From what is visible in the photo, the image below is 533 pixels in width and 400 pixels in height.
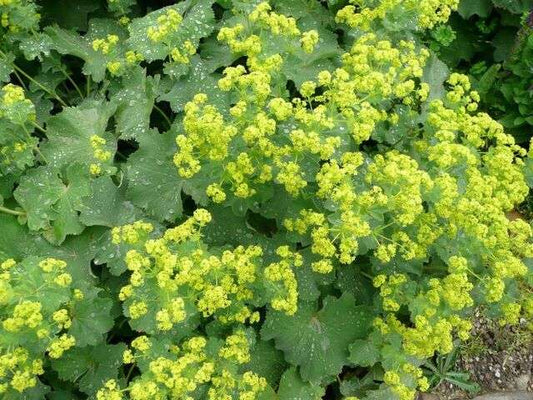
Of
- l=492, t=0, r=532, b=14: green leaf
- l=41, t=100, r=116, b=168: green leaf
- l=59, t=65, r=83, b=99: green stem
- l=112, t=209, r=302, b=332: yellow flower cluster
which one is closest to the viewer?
l=112, t=209, r=302, b=332: yellow flower cluster

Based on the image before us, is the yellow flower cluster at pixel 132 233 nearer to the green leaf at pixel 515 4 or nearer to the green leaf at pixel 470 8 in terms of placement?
the green leaf at pixel 470 8

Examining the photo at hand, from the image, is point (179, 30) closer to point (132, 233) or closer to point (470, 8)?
point (132, 233)

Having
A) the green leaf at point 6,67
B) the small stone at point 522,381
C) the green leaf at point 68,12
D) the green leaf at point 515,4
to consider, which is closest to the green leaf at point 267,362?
the small stone at point 522,381

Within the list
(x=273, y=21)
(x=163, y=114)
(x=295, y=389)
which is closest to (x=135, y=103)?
(x=163, y=114)

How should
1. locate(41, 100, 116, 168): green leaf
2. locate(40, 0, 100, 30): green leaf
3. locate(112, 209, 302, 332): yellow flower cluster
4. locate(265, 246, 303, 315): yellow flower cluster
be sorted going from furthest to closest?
locate(40, 0, 100, 30): green leaf < locate(41, 100, 116, 168): green leaf < locate(265, 246, 303, 315): yellow flower cluster < locate(112, 209, 302, 332): yellow flower cluster

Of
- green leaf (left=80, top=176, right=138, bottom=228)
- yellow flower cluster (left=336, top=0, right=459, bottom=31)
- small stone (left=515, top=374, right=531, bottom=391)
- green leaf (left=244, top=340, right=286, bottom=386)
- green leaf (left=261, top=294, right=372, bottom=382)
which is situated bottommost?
small stone (left=515, top=374, right=531, bottom=391)

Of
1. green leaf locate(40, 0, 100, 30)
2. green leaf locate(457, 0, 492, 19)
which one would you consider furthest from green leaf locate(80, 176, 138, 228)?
green leaf locate(457, 0, 492, 19)

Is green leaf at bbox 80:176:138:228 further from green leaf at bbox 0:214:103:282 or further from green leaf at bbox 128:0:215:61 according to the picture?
green leaf at bbox 128:0:215:61

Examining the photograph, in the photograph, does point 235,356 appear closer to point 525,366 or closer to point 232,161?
point 232,161
